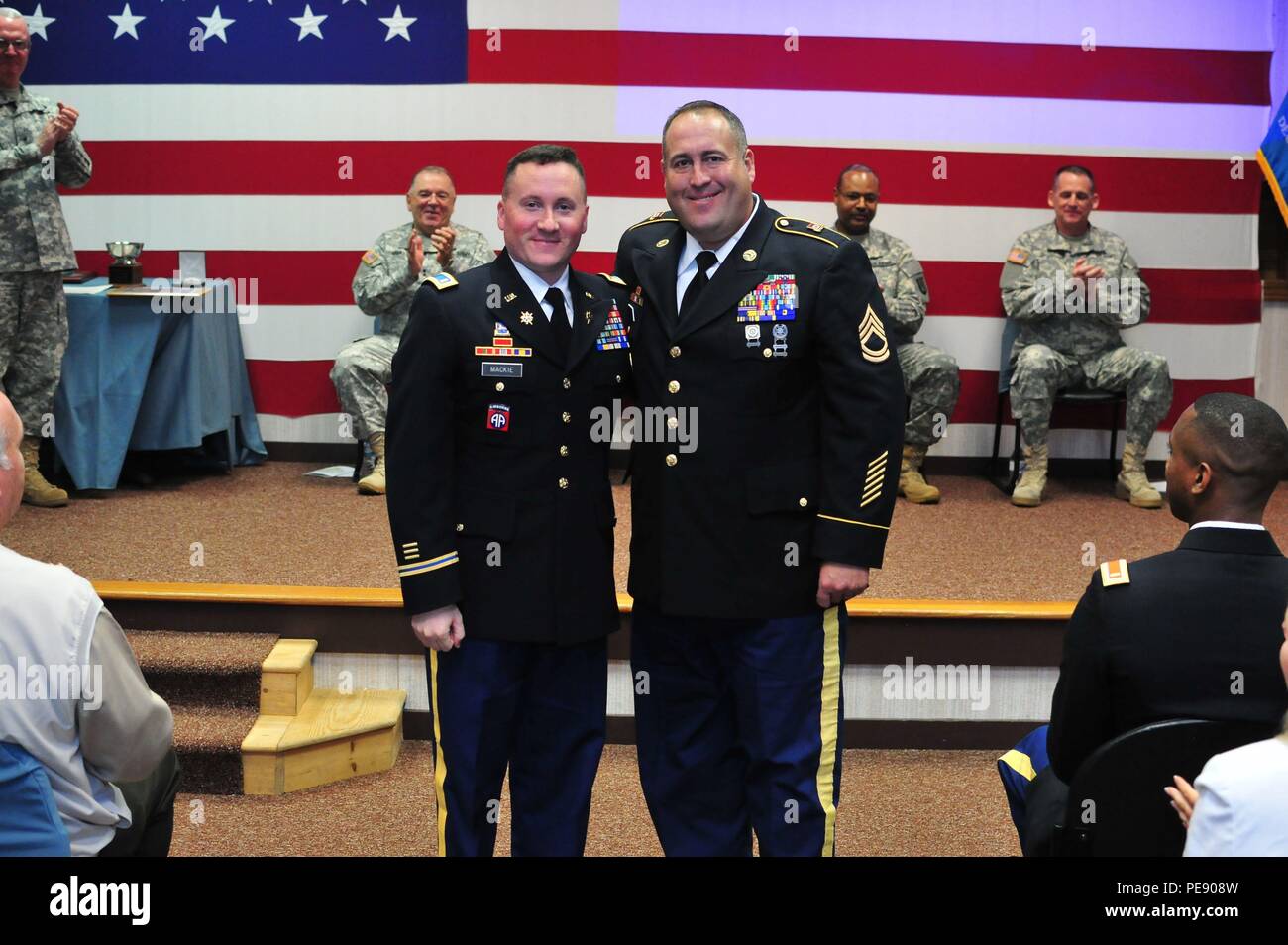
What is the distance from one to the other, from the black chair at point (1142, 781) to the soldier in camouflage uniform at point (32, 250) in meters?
4.09

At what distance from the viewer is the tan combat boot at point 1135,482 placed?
538cm

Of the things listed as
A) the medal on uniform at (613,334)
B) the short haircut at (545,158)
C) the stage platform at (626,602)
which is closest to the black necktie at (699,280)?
the medal on uniform at (613,334)

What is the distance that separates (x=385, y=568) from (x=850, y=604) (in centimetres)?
140

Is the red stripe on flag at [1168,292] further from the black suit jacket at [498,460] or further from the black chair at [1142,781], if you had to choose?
the black chair at [1142,781]

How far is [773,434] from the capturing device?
2438mm

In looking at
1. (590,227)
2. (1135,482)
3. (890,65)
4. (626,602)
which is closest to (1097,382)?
(1135,482)

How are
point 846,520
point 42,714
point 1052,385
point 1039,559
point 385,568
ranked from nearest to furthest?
point 42,714
point 846,520
point 385,568
point 1039,559
point 1052,385

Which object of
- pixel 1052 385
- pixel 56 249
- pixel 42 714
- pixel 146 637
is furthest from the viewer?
pixel 1052 385

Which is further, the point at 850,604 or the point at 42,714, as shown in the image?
the point at 850,604

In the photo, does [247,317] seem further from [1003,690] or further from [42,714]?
[42,714]

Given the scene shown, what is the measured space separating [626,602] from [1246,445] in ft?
6.49

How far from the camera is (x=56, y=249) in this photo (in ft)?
16.2

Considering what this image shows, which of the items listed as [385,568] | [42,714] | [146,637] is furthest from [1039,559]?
[42,714]

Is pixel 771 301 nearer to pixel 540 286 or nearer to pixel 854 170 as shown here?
pixel 540 286
